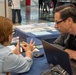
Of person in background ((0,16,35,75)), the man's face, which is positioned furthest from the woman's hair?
the man's face

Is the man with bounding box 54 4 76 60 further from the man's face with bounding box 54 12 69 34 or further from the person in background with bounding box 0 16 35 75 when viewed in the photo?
the person in background with bounding box 0 16 35 75

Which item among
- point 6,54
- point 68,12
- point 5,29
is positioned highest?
point 68,12

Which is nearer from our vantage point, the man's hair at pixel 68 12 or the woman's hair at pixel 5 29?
the woman's hair at pixel 5 29

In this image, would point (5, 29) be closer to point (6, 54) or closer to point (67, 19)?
point (6, 54)

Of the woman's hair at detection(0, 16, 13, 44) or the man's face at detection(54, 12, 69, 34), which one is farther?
the man's face at detection(54, 12, 69, 34)

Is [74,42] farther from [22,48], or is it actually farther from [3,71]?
[3,71]

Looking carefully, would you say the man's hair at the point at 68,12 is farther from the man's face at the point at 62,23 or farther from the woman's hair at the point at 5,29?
the woman's hair at the point at 5,29

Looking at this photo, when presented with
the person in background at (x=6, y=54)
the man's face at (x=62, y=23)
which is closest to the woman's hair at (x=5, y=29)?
the person in background at (x=6, y=54)

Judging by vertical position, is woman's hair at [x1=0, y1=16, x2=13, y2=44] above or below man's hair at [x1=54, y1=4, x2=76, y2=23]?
below

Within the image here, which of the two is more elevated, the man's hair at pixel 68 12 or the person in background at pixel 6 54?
the man's hair at pixel 68 12

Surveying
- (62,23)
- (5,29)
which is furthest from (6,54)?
(62,23)

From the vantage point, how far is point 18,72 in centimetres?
164

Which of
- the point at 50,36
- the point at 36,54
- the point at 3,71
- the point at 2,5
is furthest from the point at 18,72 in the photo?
the point at 2,5

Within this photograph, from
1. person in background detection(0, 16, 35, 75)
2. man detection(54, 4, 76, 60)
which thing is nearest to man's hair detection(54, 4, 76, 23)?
man detection(54, 4, 76, 60)
